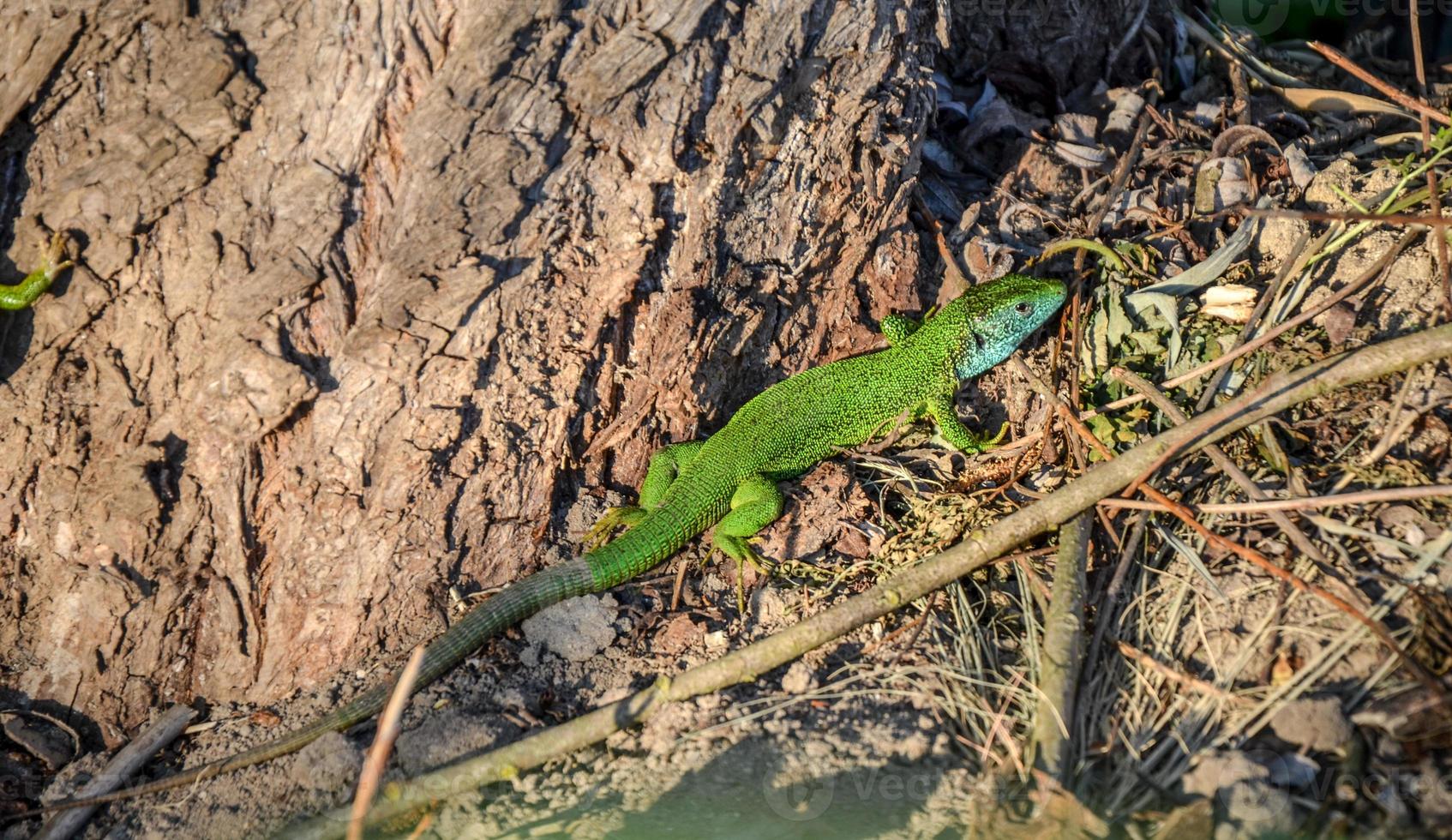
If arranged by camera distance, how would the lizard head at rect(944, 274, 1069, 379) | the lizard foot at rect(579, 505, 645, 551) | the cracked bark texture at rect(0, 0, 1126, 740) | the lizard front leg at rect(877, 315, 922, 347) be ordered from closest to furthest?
the cracked bark texture at rect(0, 0, 1126, 740), the lizard foot at rect(579, 505, 645, 551), the lizard head at rect(944, 274, 1069, 379), the lizard front leg at rect(877, 315, 922, 347)

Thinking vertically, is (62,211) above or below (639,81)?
above

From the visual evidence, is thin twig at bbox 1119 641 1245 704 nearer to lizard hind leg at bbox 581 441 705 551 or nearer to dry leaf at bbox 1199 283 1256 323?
dry leaf at bbox 1199 283 1256 323

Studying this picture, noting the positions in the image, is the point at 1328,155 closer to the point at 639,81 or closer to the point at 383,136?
the point at 639,81

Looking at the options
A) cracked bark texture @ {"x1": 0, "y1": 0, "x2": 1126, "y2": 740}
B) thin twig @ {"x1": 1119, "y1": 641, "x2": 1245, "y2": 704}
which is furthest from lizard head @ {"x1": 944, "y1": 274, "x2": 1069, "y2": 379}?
thin twig @ {"x1": 1119, "y1": 641, "x2": 1245, "y2": 704}

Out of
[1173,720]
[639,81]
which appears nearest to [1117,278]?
[1173,720]

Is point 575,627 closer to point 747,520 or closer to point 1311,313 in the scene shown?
point 747,520

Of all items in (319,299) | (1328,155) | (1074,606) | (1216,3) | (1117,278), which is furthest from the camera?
(1216,3)

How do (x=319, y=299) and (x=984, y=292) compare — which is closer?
(x=319, y=299)

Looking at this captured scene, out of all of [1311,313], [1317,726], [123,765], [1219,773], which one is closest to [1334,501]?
[1317,726]
